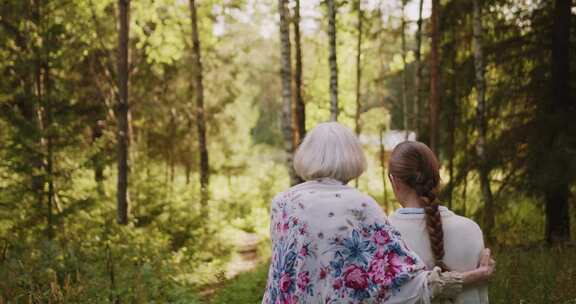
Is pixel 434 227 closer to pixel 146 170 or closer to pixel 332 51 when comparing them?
pixel 332 51

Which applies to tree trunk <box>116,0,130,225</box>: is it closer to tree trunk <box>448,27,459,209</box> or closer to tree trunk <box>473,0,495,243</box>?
tree trunk <box>448,27,459,209</box>

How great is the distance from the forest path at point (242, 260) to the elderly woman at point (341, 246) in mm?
5842

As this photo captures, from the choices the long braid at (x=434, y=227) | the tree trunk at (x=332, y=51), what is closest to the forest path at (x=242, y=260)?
the tree trunk at (x=332, y=51)

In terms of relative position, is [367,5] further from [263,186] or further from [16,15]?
[16,15]

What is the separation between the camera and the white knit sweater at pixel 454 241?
278 centimetres

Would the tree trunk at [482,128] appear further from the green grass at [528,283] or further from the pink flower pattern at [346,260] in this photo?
the pink flower pattern at [346,260]

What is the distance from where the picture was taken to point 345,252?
9.36 ft

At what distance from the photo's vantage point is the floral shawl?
9.20 feet

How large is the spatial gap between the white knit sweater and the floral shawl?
91mm

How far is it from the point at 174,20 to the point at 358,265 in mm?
14481

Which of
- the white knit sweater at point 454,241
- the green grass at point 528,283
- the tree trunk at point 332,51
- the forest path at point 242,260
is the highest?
the tree trunk at point 332,51

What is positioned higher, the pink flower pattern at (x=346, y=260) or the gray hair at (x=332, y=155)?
the gray hair at (x=332, y=155)

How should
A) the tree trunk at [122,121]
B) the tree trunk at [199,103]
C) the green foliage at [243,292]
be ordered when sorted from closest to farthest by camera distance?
1. the green foliage at [243,292]
2. the tree trunk at [122,121]
3. the tree trunk at [199,103]

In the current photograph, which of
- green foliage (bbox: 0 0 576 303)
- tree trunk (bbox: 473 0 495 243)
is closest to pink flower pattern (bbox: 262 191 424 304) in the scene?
green foliage (bbox: 0 0 576 303)
